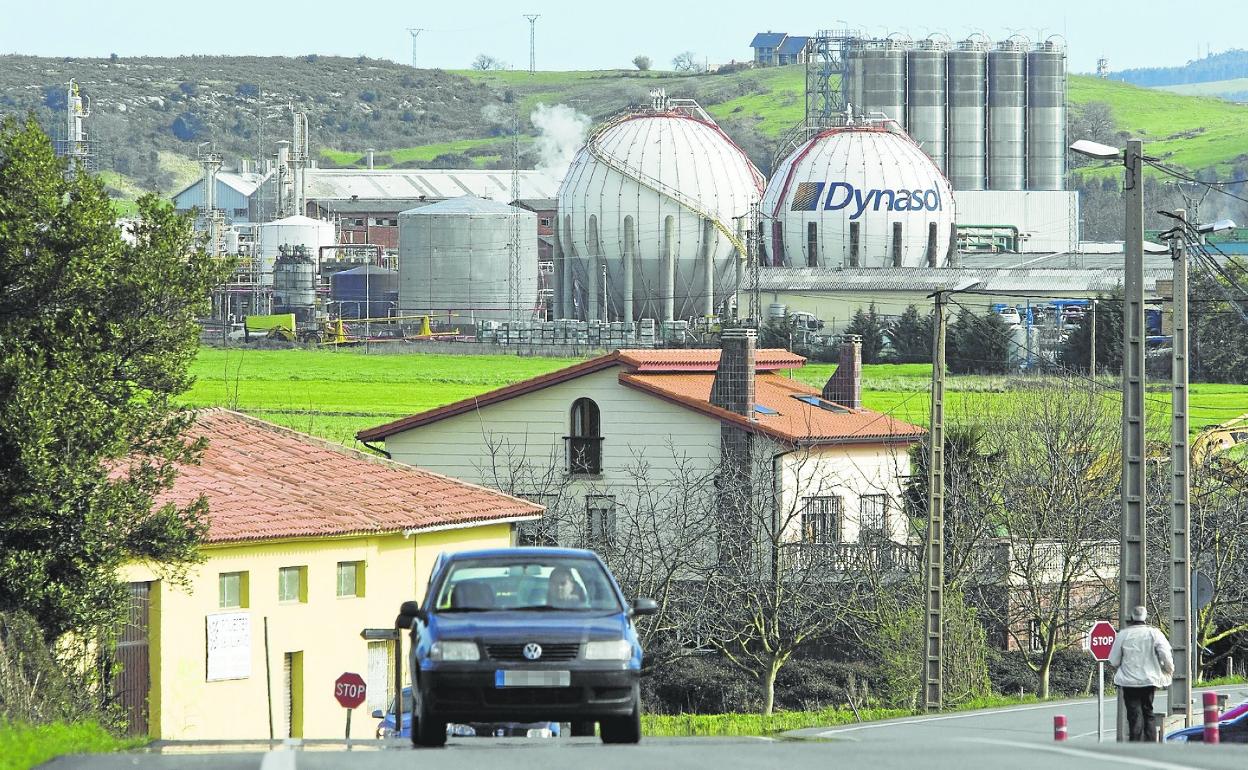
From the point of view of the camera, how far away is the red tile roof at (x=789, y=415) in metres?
45.3

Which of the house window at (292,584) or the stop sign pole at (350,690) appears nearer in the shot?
the stop sign pole at (350,690)

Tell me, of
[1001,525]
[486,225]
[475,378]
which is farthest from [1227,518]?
[486,225]

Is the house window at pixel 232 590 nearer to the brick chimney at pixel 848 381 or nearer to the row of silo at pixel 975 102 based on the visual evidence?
the brick chimney at pixel 848 381

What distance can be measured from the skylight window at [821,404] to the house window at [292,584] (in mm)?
20767

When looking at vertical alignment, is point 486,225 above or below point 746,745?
above

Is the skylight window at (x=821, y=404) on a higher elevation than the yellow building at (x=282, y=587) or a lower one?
higher

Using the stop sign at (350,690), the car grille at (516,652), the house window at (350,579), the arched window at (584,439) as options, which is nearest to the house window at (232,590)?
the house window at (350,579)

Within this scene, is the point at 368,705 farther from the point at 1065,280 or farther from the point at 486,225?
the point at 486,225

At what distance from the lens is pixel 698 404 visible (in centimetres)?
4553

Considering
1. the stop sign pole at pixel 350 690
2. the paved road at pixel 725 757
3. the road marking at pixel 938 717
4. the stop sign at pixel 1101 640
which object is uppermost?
the paved road at pixel 725 757

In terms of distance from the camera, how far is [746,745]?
13.9 m

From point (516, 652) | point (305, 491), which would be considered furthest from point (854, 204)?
point (516, 652)

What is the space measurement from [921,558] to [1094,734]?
1181 cm

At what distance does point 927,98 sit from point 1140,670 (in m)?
127
